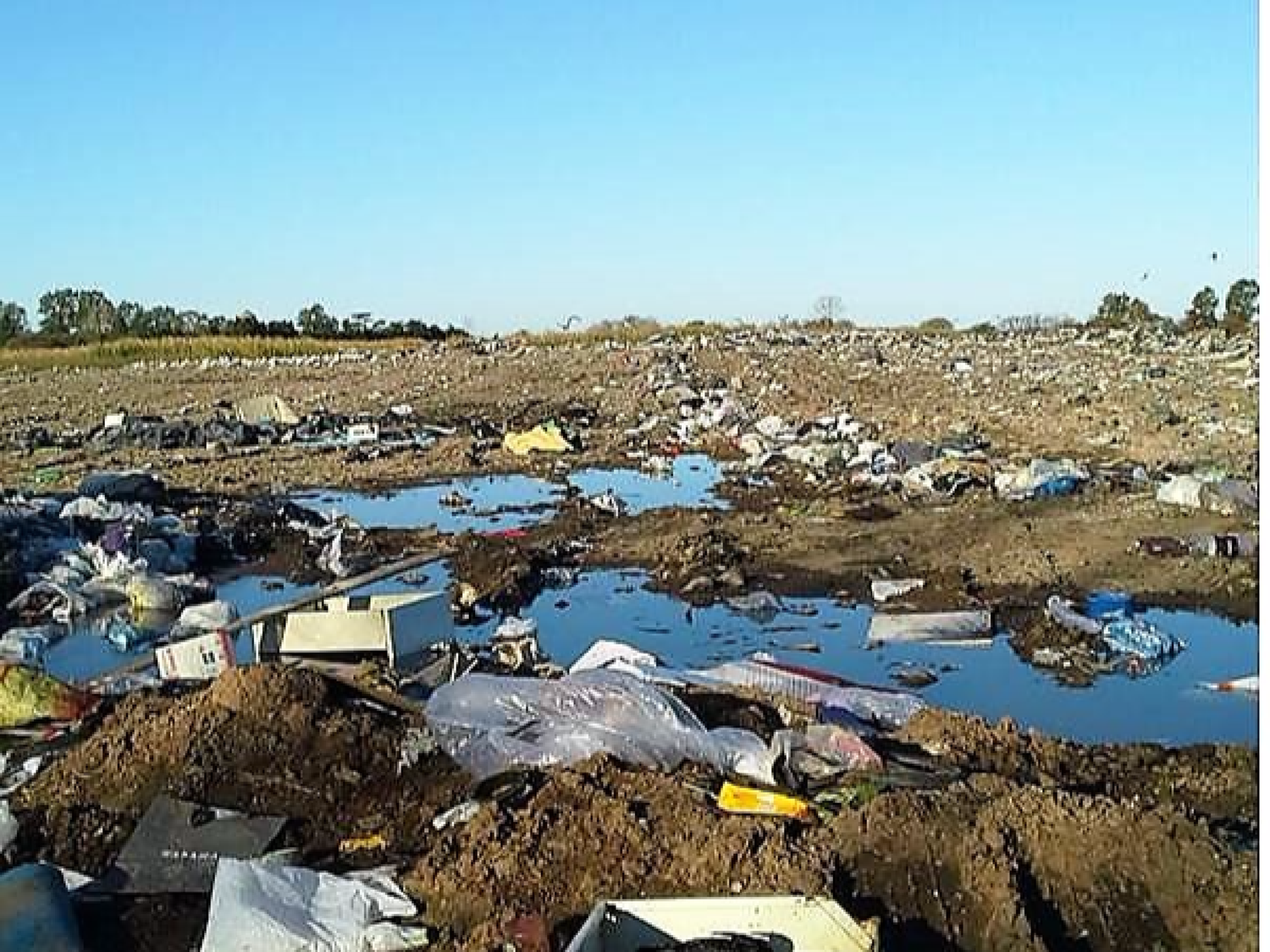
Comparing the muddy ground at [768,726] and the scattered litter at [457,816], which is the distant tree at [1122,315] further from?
the scattered litter at [457,816]

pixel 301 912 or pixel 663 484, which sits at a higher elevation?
pixel 301 912

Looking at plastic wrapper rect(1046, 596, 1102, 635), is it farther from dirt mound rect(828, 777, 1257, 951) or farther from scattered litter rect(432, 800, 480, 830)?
scattered litter rect(432, 800, 480, 830)

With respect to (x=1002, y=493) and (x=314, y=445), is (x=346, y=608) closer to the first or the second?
(x=1002, y=493)

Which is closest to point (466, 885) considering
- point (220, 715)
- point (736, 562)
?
point (220, 715)

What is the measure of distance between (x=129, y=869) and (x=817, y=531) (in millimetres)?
5795

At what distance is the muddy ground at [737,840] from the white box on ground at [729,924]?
27cm

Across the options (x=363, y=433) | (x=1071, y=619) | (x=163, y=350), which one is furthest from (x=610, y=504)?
(x=163, y=350)

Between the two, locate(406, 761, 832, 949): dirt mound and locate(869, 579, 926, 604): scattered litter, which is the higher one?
locate(406, 761, 832, 949): dirt mound

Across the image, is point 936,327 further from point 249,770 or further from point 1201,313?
point 249,770

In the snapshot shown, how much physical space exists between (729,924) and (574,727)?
1.40 meters

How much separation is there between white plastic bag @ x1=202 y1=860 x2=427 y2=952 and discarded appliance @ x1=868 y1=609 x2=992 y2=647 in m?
3.62

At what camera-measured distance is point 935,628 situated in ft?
21.8

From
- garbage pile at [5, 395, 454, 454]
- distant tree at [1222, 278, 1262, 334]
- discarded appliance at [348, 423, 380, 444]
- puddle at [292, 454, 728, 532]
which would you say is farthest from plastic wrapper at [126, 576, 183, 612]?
distant tree at [1222, 278, 1262, 334]

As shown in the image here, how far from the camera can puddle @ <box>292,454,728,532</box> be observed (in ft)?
34.0
